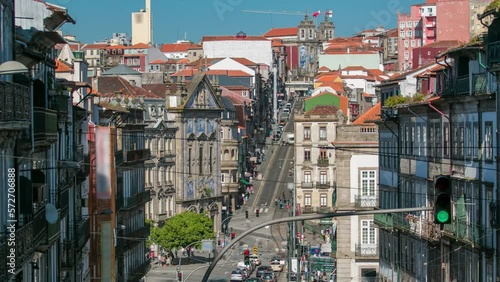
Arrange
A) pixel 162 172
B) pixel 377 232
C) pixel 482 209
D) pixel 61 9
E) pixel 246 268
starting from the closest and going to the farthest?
pixel 61 9 → pixel 482 209 → pixel 377 232 → pixel 246 268 → pixel 162 172

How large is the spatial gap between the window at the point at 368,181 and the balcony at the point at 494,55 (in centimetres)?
3072

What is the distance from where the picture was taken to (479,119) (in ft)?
138

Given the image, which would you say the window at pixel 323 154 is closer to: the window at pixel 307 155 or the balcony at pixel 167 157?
the window at pixel 307 155

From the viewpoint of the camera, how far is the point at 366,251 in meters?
68.6

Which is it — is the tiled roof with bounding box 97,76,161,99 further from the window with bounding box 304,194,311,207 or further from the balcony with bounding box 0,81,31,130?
the balcony with bounding box 0,81,31,130

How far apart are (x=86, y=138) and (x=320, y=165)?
61481 millimetres

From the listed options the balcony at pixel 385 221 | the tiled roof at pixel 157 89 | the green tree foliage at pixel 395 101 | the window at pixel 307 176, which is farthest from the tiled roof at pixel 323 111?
the green tree foliage at pixel 395 101

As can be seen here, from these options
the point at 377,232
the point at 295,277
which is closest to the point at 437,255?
the point at 377,232

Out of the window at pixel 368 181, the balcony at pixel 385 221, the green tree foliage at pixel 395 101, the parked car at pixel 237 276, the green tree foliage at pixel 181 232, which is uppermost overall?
the green tree foliage at pixel 395 101

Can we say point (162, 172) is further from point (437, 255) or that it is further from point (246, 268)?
point (437, 255)

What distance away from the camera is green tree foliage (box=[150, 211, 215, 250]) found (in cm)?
10125

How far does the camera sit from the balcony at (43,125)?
29.3m

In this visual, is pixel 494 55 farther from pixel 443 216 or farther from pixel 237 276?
pixel 237 276

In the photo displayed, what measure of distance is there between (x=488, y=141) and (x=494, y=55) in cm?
302
